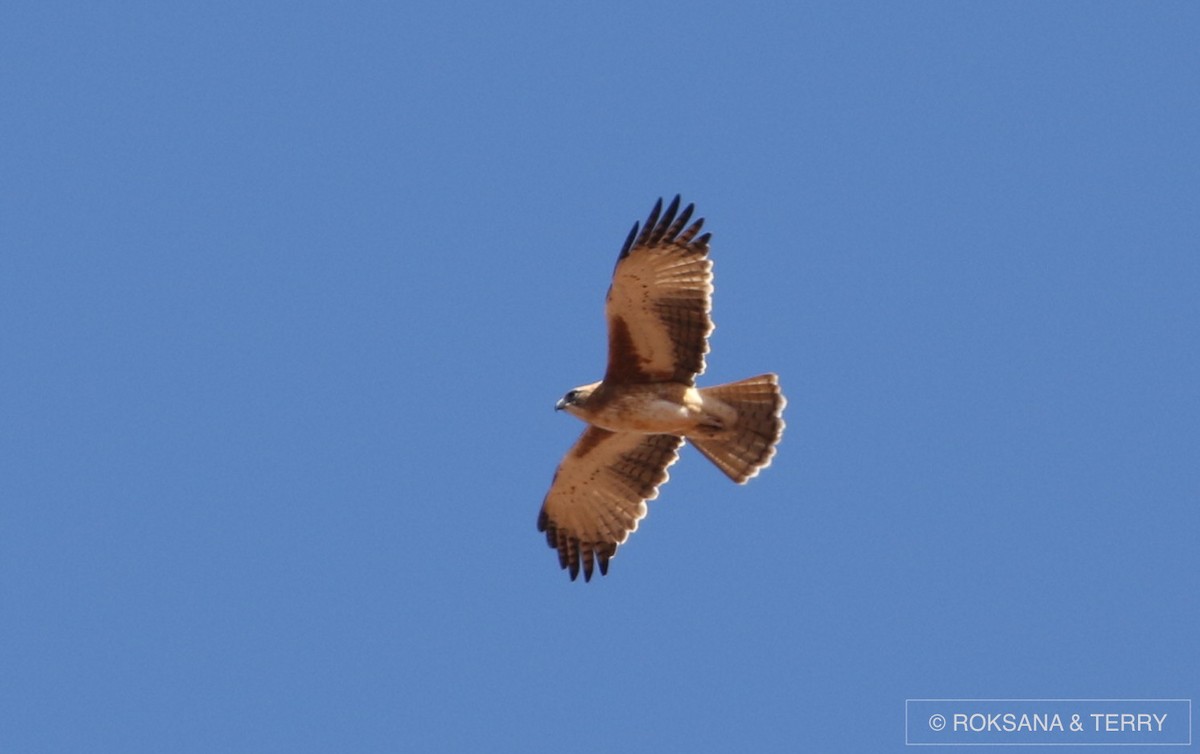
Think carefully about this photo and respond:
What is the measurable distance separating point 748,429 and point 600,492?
1.52 meters

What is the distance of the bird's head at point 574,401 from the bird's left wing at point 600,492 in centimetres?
75

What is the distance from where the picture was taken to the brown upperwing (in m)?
14.1

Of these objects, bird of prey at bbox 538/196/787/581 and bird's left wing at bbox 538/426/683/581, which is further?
bird's left wing at bbox 538/426/683/581

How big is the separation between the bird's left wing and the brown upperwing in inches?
39.2

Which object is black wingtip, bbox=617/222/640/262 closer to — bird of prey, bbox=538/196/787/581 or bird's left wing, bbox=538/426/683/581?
bird of prey, bbox=538/196/787/581

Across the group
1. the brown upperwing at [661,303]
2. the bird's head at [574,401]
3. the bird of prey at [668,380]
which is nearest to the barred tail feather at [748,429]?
the bird of prey at [668,380]

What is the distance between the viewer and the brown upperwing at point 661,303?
1411 centimetres

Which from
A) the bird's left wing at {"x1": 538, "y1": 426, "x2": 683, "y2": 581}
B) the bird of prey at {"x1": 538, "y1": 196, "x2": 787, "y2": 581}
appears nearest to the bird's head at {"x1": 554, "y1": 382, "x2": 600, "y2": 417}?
the bird of prey at {"x1": 538, "y1": 196, "x2": 787, "y2": 581}

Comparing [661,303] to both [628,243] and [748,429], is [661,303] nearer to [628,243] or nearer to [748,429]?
[628,243]

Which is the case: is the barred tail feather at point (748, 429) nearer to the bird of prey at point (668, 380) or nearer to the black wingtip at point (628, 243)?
the bird of prey at point (668, 380)

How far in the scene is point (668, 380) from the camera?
47.4ft

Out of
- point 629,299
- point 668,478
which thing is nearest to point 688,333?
point 629,299

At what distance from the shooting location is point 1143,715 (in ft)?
49.0

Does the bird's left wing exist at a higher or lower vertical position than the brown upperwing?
lower
